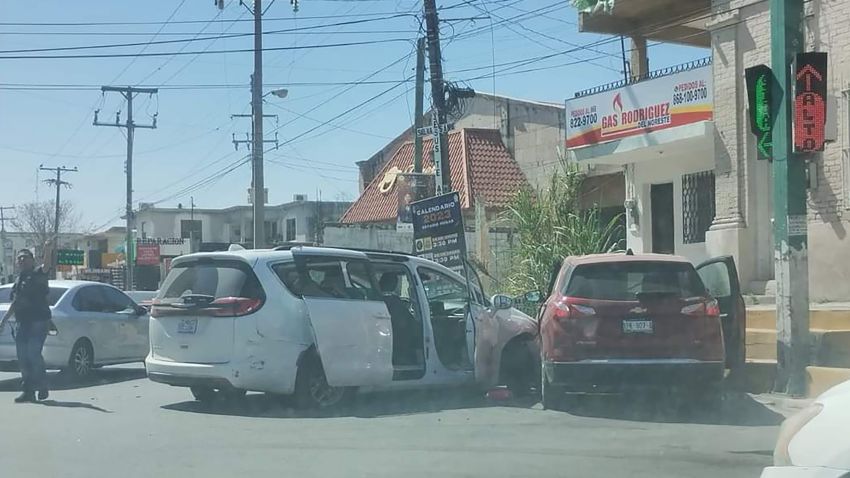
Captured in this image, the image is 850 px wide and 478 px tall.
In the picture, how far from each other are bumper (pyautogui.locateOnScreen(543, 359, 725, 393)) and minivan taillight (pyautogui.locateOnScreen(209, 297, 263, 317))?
339 centimetres

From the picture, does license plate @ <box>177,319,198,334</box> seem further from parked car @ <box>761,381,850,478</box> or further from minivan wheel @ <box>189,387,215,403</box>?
parked car @ <box>761,381,850,478</box>

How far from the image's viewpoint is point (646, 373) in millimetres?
9711

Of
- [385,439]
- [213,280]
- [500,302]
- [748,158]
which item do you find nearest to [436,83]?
[748,158]

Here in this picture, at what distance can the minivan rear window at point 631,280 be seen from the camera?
996cm

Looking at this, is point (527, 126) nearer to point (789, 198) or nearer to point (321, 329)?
point (789, 198)

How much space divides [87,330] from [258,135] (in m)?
12.1

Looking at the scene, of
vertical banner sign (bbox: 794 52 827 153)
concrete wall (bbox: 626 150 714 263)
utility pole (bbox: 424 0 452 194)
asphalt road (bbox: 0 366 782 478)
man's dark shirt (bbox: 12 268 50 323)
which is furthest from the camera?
concrete wall (bbox: 626 150 714 263)

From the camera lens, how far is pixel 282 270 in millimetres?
10070

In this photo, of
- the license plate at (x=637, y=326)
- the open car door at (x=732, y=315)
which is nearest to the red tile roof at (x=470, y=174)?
the open car door at (x=732, y=315)

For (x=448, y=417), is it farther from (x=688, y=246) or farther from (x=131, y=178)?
(x=131, y=178)

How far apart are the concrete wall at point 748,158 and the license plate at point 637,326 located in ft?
20.9

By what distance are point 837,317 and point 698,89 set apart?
6018 mm

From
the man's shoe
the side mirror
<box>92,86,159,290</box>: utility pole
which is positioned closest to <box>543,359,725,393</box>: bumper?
the side mirror

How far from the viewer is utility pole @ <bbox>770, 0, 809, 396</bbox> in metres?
11.3
